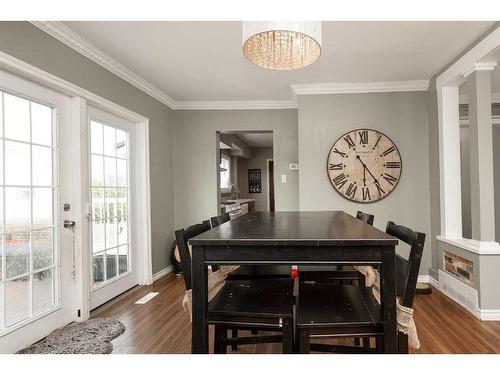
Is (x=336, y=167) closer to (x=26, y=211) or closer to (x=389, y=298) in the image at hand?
(x=389, y=298)

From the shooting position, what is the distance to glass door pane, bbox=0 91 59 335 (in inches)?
79.0

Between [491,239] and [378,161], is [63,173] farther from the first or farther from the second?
[491,239]

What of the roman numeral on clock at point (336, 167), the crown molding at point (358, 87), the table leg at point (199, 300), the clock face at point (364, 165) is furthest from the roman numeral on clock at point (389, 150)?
the table leg at point (199, 300)

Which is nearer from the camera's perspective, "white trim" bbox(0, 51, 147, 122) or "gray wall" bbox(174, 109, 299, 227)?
"white trim" bbox(0, 51, 147, 122)

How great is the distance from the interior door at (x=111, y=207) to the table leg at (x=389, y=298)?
2.50m

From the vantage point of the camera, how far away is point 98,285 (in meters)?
2.93

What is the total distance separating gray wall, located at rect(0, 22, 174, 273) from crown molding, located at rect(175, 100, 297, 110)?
1.05 feet

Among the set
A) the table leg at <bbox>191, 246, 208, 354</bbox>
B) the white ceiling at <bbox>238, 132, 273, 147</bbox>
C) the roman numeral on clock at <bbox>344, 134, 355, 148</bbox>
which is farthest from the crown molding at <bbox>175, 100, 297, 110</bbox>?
the table leg at <bbox>191, 246, 208, 354</bbox>

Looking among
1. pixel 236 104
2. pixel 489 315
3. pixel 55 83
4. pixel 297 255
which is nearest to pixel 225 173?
pixel 236 104

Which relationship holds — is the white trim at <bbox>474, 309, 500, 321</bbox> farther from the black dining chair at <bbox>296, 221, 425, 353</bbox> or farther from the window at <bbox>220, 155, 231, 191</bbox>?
the window at <bbox>220, 155, 231, 191</bbox>


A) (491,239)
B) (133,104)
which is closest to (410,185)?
(491,239)

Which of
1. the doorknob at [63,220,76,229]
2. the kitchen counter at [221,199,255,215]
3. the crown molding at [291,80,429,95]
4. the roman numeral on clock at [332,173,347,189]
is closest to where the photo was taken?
the doorknob at [63,220,76,229]

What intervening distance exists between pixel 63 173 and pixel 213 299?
183 cm

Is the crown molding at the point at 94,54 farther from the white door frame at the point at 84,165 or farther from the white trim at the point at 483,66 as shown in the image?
the white trim at the point at 483,66
